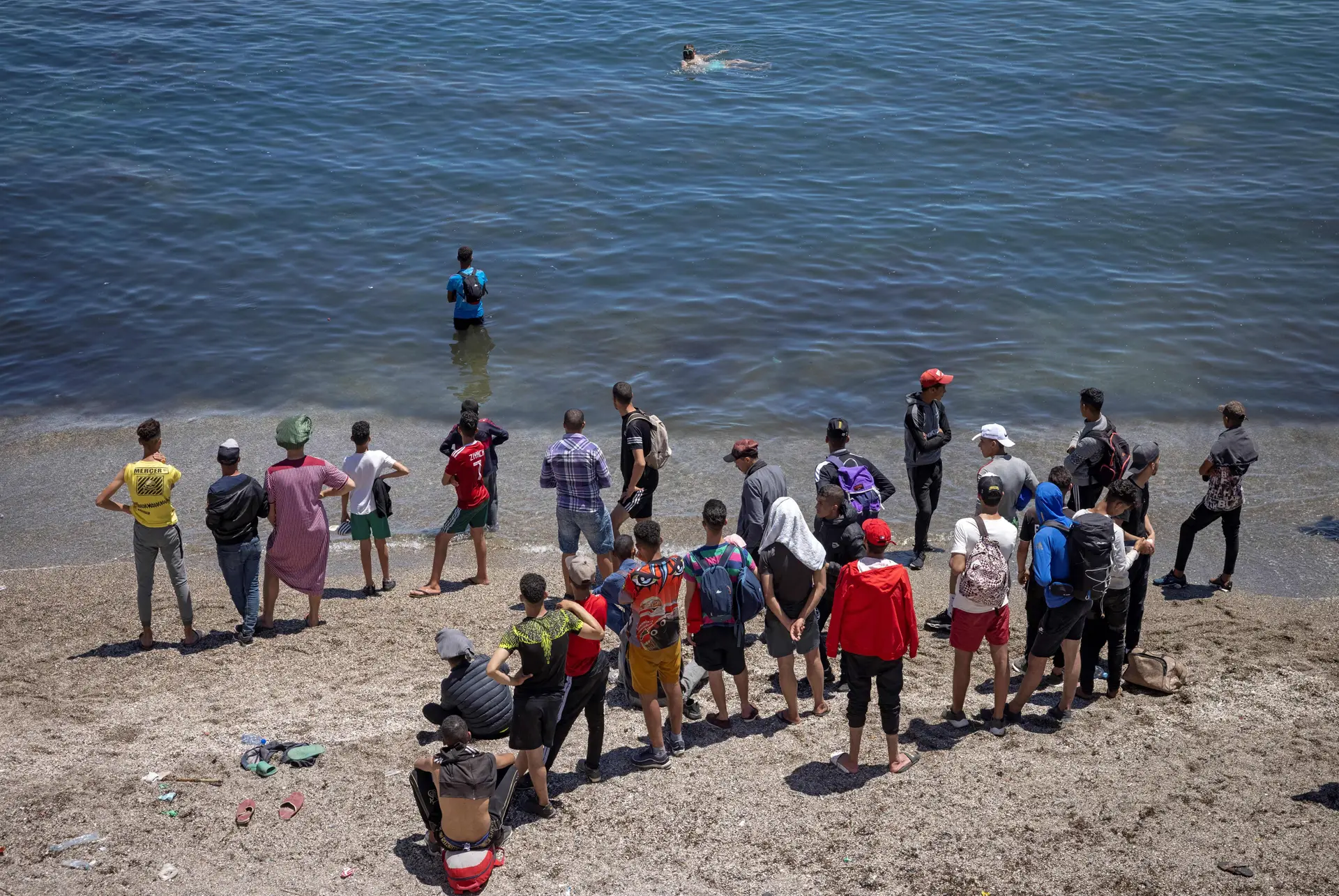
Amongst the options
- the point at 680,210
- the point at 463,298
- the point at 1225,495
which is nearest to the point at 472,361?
the point at 463,298

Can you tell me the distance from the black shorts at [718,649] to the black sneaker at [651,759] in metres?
0.63

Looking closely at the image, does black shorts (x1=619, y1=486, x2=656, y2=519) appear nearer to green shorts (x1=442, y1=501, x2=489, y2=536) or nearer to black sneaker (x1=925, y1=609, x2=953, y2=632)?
green shorts (x1=442, y1=501, x2=489, y2=536)

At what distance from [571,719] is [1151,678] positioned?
4.21m

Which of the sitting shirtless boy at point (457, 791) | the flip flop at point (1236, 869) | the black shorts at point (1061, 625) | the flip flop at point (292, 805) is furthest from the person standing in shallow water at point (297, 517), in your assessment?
the flip flop at point (1236, 869)

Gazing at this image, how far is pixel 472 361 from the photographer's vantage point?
16562 mm

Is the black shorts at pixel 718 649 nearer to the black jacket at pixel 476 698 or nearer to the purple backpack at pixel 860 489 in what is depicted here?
the black jacket at pixel 476 698

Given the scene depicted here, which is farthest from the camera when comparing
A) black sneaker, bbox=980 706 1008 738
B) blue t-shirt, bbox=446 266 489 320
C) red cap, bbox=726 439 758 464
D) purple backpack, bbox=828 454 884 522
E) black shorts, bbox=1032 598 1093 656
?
blue t-shirt, bbox=446 266 489 320

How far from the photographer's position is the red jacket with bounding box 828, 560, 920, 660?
698 centimetres

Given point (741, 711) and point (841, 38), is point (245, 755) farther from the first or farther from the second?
point (841, 38)

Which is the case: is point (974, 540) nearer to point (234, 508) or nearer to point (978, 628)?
point (978, 628)

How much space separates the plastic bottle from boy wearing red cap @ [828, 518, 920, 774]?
4536 millimetres

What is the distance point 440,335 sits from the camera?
17.2 meters

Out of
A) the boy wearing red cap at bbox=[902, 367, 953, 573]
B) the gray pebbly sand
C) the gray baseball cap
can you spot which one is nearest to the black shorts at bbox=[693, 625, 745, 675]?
the gray pebbly sand

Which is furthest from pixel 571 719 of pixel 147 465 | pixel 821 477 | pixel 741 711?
pixel 147 465
